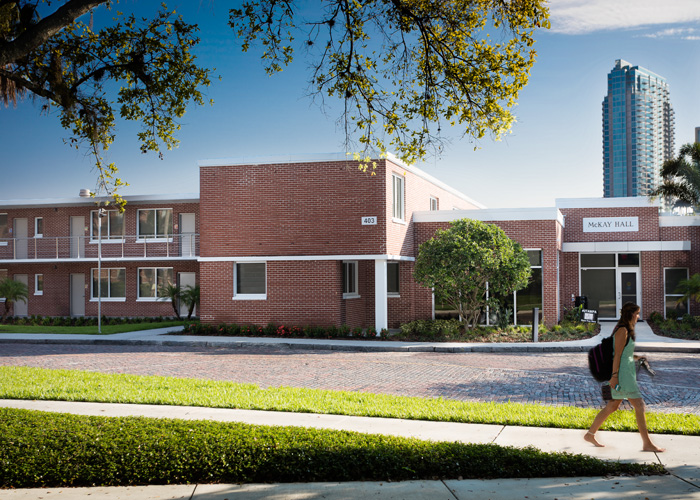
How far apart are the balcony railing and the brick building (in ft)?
0.34

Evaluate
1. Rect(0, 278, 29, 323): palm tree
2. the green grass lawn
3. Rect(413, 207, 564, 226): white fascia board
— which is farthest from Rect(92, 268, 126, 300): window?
Rect(413, 207, 564, 226): white fascia board

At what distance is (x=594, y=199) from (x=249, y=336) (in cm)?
1536

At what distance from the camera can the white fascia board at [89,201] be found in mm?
30312

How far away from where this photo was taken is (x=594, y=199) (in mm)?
27109

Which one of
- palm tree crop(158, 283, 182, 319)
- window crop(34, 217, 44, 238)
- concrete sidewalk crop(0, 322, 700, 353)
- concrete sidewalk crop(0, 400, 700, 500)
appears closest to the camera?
concrete sidewalk crop(0, 400, 700, 500)

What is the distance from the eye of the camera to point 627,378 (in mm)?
7016

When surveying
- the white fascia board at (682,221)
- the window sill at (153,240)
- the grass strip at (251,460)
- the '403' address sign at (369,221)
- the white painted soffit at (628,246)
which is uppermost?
the white fascia board at (682,221)

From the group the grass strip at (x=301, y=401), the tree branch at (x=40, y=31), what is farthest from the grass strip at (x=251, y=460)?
the tree branch at (x=40, y=31)

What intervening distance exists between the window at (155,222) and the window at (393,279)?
1199cm

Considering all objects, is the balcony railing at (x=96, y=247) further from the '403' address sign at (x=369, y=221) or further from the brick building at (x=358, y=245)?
the '403' address sign at (x=369, y=221)

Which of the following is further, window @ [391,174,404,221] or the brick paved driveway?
window @ [391,174,404,221]

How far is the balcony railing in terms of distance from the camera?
99.3ft

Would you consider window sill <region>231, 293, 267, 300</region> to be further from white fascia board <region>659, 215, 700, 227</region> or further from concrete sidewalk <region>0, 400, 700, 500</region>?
white fascia board <region>659, 215, 700, 227</region>

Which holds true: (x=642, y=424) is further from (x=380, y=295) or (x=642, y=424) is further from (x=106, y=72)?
(x=380, y=295)
